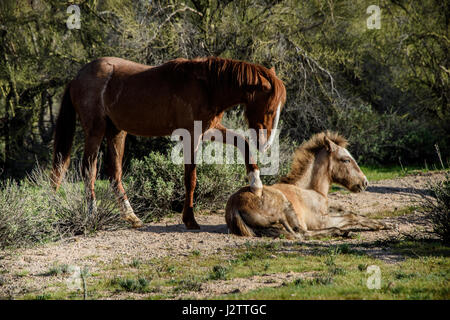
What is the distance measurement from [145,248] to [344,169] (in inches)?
127

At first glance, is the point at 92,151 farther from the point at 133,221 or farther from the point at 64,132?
the point at 133,221

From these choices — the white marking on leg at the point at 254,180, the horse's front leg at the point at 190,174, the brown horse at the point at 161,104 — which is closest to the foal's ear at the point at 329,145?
the brown horse at the point at 161,104

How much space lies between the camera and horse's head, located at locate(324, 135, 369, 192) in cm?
747

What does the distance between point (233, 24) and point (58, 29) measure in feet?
16.9

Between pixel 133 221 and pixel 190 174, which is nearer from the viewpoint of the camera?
pixel 190 174

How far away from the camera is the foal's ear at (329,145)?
7473mm

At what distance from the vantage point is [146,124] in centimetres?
724

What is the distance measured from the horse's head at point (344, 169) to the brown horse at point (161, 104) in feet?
4.48

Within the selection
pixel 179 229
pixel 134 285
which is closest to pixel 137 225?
pixel 179 229

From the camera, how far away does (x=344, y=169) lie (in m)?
7.48

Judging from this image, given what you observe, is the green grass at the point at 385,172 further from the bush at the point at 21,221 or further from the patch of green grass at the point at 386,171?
the bush at the point at 21,221

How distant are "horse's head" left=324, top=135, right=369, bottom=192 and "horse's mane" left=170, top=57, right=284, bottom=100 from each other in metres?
1.57
